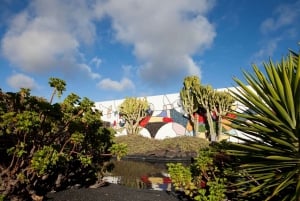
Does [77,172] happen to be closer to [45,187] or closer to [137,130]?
[45,187]

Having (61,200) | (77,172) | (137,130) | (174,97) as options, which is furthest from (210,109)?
(61,200)

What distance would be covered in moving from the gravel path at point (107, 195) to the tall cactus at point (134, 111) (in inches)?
928

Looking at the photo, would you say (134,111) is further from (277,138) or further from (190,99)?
(277,138)

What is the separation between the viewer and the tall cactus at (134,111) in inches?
1242

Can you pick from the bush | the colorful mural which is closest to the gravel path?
the bush

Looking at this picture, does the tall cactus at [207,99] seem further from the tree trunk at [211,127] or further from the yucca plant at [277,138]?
the yucca plant at [277,138]

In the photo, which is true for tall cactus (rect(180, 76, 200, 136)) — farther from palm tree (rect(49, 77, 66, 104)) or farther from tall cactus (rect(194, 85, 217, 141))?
palm tree (rect(49, 77, 66, 104))

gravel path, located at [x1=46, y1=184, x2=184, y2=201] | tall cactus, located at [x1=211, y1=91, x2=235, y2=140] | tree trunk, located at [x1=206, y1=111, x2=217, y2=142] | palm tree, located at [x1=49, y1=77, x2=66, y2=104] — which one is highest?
tall cactus, located at [x1=211, y1=91, x2=235, y2=140]

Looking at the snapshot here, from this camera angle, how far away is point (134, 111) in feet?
103

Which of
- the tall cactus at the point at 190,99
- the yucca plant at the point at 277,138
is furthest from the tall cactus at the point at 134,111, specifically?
the yucca plant at the point at 277,138

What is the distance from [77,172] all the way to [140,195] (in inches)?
83.2

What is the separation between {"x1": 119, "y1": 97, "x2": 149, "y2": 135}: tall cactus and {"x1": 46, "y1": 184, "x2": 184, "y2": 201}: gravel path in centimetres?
2356

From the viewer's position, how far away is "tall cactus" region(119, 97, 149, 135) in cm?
3155

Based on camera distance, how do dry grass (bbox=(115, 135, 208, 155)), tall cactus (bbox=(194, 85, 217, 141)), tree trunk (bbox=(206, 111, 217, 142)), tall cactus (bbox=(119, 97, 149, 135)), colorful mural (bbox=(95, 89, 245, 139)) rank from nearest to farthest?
1. dry grass (bbox=(115, 135, 208, 155))
2. tall cactus (bbox=(194, 85, 217, 141))
3. tree trunk (bbox=(206, 111, 217, 142))
4. colorful mural (bbox=(95, 89, 245, 139))
5. tall cactus (bbox=(119, 97, 149, 135))
